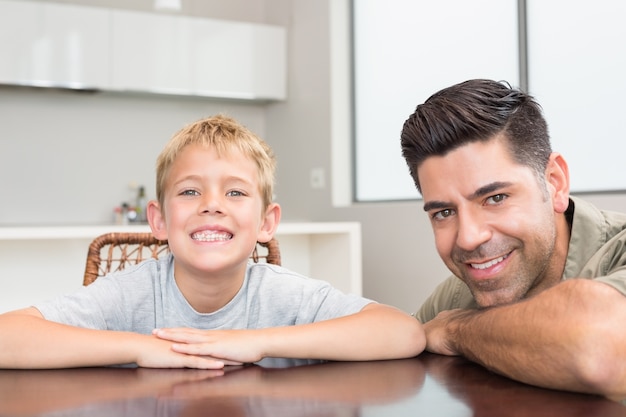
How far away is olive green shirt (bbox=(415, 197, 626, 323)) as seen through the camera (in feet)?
3.98

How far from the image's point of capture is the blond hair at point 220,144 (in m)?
1.42

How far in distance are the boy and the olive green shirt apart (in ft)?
0.89

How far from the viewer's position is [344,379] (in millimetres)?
918

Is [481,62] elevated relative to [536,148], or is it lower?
elevated

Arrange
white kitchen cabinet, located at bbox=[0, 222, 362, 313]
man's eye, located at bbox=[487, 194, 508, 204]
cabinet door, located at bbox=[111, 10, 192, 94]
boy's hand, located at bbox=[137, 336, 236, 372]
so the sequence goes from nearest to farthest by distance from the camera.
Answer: boy's hand, located at bbox=[137, 336, 236, 372] < man's eye, located at bbox=[487, 194, 508, 204] < white kitchen cabinet, located at bbox=[0, 222, 362, 313] < cabinet door, located at bbox=[111, 10, 192, 94]

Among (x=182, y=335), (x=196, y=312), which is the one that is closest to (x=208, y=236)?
(x=196, y=312)

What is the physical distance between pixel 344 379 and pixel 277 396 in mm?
141

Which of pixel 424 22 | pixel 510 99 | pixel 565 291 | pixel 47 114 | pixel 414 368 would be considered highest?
pixel 424 22

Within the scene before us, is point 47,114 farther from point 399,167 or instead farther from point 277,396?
point 277,396

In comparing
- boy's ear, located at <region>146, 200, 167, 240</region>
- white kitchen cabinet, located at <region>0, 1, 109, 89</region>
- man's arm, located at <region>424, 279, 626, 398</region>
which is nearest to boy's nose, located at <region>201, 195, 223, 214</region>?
boy's ear, located at <region>146, 200, 167, 240</region>

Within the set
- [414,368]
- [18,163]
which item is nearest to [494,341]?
[414,368]

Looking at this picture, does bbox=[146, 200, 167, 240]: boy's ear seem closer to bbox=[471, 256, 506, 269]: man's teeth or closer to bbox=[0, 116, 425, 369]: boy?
bbox=[0, 116, 425, 369]: boy

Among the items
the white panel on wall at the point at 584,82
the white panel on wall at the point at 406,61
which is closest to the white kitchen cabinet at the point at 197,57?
the white panel on wall at the point at 406,61

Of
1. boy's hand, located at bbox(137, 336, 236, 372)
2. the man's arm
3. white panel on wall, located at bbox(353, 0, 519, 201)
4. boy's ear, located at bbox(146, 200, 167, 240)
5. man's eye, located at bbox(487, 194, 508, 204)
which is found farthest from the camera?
white panel on wall, located at bbox(353, 0, 519, 201)
